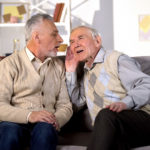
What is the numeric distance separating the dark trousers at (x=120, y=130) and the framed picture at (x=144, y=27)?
280 centimetres

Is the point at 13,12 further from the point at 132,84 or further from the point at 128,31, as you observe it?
the point at 132,84

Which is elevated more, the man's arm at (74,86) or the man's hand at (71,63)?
the man's hand at (71,63)

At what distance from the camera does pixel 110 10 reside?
440 centimetres

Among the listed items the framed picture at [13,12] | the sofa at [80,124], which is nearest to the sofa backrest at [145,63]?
the sofa at [80,124]

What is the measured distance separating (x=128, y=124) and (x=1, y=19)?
2.93 meters

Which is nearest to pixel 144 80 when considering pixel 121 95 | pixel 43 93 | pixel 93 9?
pixel 121 95

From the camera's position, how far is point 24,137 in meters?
1.83

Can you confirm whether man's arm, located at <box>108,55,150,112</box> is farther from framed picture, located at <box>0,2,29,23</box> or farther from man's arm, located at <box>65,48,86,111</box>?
framed picture, located at <box>0,2,29,23</box>

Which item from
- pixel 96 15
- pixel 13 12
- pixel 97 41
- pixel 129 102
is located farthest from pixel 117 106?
pixel 96 15

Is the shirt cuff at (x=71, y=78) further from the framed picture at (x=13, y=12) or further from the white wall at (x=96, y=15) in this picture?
the white wall at (x=96, y=15)

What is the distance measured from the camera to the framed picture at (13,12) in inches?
159

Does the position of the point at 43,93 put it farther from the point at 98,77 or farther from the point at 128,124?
the point at 128,124

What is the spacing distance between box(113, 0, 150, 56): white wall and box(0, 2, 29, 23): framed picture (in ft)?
3.93

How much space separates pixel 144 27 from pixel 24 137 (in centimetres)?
303
